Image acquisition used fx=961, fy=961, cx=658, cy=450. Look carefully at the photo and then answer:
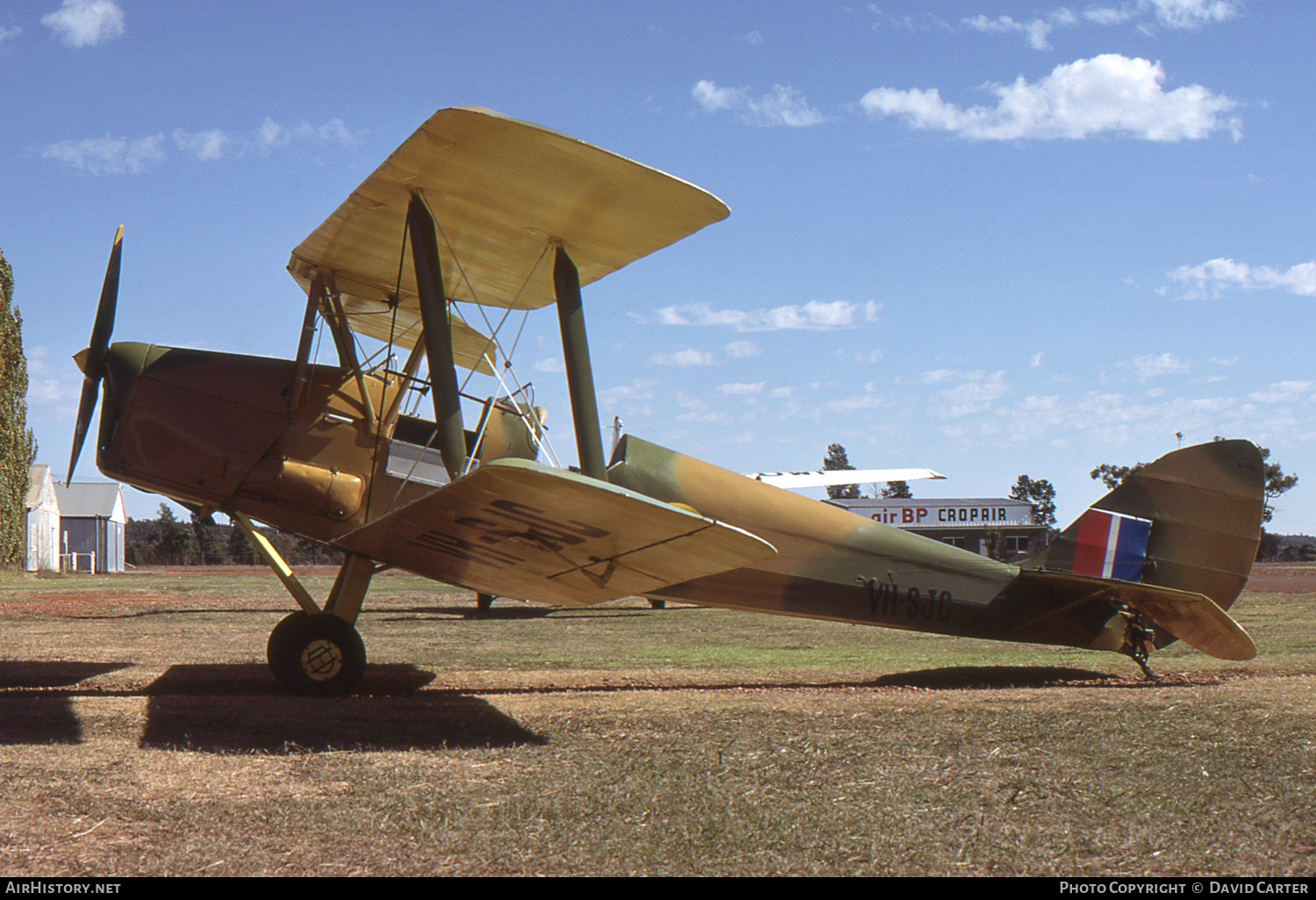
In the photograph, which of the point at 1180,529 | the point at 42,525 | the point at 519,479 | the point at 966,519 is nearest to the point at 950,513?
the point at 966,519

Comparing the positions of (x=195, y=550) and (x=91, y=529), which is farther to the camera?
(x=195, y=550)

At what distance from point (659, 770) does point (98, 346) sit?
190 inches

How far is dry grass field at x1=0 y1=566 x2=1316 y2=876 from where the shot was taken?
10.6ft

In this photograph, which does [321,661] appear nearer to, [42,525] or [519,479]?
[519,479]

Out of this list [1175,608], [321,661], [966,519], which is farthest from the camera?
[966,519]

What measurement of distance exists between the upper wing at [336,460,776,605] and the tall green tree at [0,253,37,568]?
2349cm

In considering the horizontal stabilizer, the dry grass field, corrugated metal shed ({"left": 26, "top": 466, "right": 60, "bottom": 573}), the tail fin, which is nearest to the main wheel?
the dry grass field

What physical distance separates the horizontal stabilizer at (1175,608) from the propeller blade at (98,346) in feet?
23.2

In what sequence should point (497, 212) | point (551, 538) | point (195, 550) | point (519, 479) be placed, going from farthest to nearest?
point (195, 550), point (497, 212), point (551, 538), point (519, 479)

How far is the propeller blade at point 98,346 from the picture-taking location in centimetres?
646

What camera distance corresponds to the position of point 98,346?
21.2 ft

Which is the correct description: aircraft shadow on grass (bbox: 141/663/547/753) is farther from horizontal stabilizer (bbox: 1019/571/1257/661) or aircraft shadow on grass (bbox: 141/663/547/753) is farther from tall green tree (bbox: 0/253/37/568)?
tall green tree (bbox: 0/253/37/568)

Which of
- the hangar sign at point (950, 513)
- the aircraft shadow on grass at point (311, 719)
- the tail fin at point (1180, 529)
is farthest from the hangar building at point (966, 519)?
the aircraft shadow on grass at point (311, 719)

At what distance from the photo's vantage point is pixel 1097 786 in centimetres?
408
